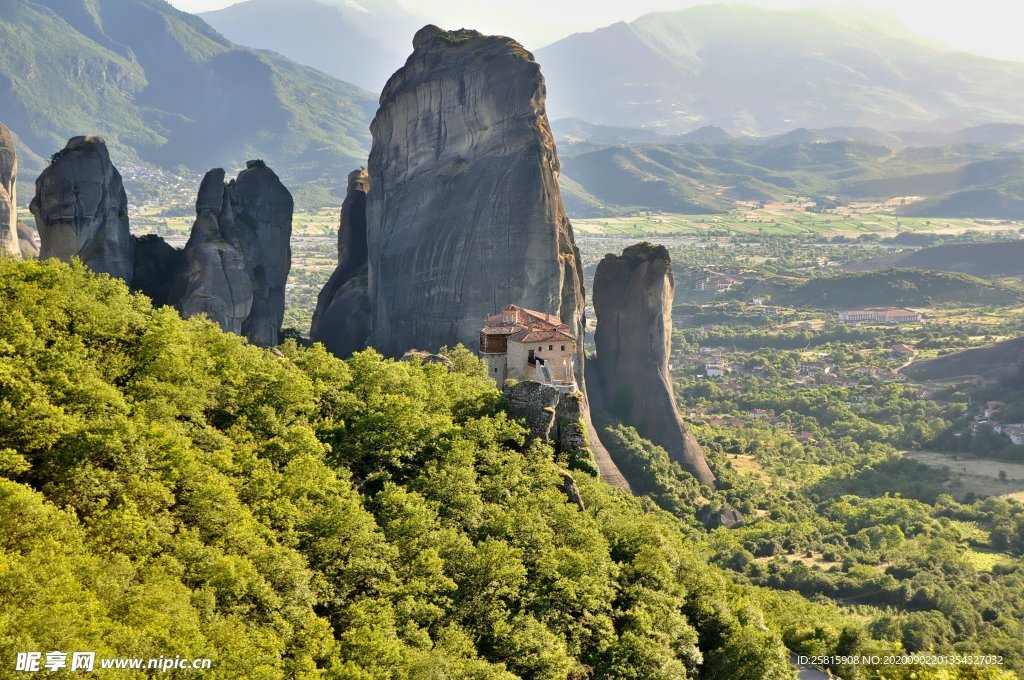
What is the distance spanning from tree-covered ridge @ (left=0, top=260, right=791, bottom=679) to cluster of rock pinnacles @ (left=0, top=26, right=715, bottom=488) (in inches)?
1260

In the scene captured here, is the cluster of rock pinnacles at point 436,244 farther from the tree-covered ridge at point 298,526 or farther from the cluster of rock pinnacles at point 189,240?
the tree-covered ridge at point 298,526

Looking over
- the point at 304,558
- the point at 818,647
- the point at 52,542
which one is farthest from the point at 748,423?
the point at 52,542

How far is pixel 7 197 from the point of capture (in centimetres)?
7350

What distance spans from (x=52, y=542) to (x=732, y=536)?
62.3 meters

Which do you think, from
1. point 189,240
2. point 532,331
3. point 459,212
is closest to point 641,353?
point 459,212

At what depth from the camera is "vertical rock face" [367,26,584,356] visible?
82.7 meters

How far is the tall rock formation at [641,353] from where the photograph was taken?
90.8 meters

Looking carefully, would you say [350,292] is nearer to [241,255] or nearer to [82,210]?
[241,255]

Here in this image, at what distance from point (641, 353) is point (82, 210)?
47364mm

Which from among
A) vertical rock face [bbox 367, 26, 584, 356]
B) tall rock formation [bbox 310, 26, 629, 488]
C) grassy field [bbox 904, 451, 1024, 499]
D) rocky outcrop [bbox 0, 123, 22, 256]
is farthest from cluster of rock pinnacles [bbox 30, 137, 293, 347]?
grassy field [bbox 904, 451, 1024, 499]

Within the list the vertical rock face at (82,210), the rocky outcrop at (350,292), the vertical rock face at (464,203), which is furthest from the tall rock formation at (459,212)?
the vertical rock face at (82,210)

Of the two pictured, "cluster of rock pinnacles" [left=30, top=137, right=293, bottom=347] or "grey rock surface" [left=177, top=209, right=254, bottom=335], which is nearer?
"cluster of rock pinnacles" [left=30, top=137, right=293, bottom=347]

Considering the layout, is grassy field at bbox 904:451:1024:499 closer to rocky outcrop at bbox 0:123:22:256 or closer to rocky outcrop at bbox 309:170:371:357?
rocky outcrop at bbox 309:170:371:357

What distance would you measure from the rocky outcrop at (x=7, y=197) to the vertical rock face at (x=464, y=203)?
2918cm
